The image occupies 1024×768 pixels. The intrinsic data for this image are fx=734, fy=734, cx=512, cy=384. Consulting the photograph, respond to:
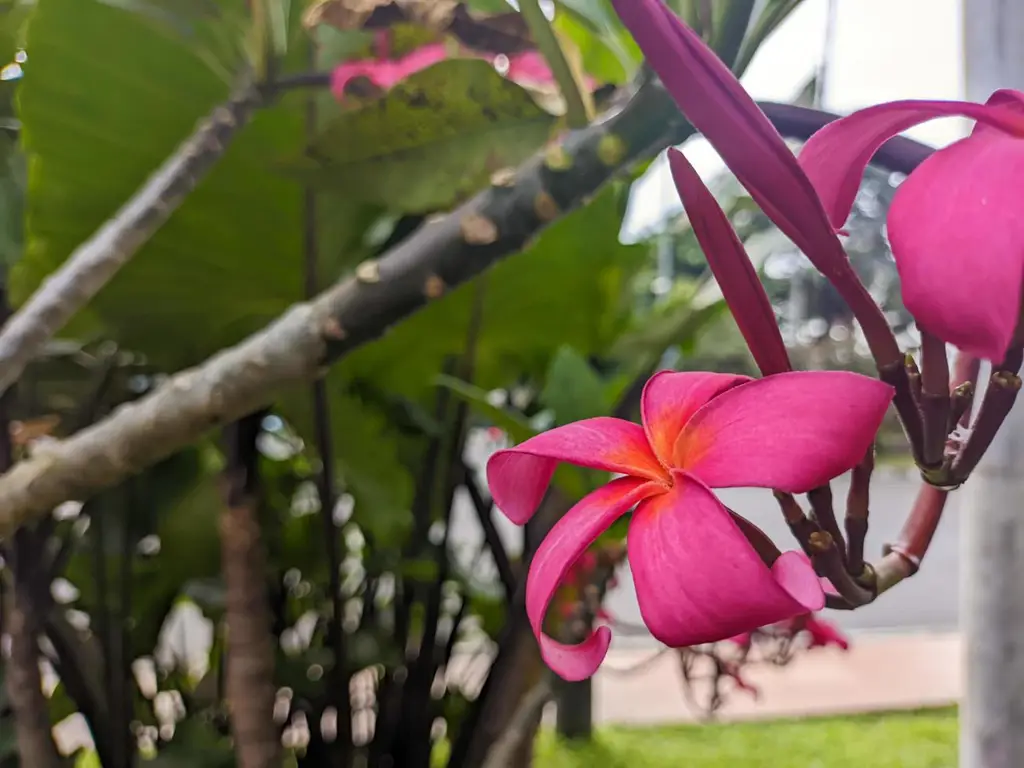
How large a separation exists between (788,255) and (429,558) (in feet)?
0.90

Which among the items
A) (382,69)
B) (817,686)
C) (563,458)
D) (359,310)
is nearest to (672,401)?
(563,458)

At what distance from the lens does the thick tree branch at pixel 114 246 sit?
0.24 m

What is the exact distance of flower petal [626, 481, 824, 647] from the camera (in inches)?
2.6

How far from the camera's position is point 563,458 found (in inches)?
3.4

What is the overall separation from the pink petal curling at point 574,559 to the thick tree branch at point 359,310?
0.37 ft

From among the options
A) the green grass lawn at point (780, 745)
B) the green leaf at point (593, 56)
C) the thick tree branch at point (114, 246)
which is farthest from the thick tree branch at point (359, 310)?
the green grass lawn at point (780, 745)

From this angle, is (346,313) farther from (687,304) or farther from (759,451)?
(687,304)

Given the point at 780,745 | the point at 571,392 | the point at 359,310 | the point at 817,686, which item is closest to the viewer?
the point at 359,310

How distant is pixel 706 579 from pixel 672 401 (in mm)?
34

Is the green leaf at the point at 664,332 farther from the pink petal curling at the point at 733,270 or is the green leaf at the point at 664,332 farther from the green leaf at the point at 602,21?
the pink petal curling at the point at 733,270

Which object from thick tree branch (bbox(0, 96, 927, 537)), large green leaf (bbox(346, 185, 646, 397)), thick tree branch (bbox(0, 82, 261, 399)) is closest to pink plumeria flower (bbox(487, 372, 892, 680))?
thick tree branch (bbox(0, 96, 927, 537))

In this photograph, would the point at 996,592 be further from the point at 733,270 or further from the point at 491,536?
the point at 491,536

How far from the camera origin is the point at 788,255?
15.5 inches

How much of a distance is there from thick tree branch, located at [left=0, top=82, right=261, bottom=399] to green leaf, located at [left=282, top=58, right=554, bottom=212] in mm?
25
